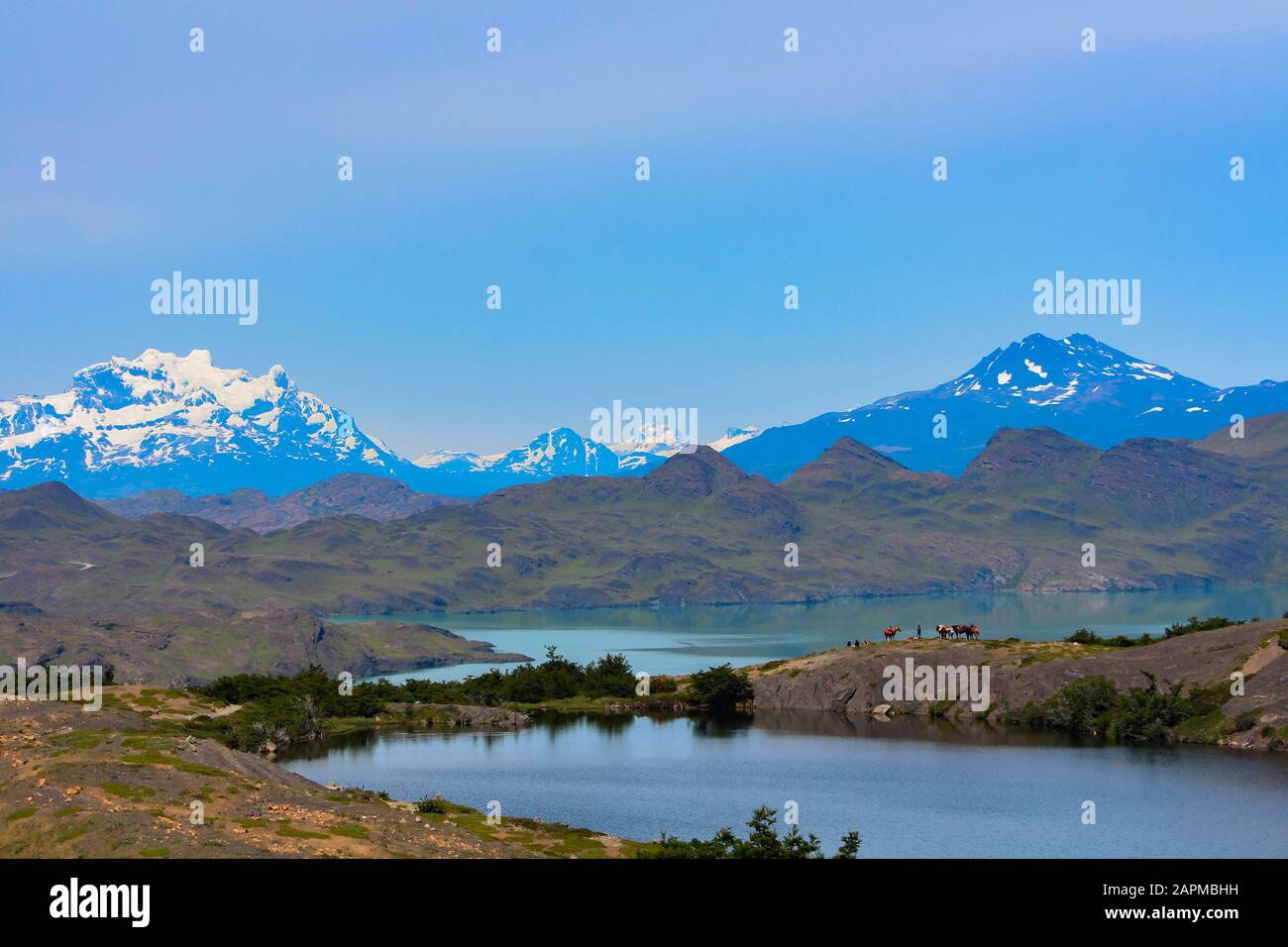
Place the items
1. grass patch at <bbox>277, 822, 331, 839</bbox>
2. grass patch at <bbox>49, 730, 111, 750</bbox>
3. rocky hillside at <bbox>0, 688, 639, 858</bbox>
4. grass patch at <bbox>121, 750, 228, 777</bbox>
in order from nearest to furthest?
rocky hillside at <bbox>0, 688, 639, 858</bbox>
grass patch at <bbox>277, 822, 331, 839</bbox>
grass patch at <bbox>121, 750, 228, 777</bbox>
grass patch at <bbox>49, 730, 111, 750</bbox>

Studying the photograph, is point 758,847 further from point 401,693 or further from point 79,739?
point 401,693

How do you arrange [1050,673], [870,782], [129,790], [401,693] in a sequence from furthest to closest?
[401,693], [1050,673], [870,782], [129,790]

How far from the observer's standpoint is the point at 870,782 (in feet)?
374

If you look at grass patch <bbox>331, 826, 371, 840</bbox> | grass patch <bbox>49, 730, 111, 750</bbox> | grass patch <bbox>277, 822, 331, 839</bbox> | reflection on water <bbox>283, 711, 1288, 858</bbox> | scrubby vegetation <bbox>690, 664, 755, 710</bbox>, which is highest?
grass patch <bbox>49, 730, 111, 750</bbox>

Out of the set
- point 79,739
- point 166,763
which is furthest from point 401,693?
point 166,763

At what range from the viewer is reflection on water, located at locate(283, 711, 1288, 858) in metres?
88.9

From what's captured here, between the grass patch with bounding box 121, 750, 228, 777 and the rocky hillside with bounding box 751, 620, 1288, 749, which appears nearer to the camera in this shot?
the grass patch with bounding box 121, 750, 228, 777

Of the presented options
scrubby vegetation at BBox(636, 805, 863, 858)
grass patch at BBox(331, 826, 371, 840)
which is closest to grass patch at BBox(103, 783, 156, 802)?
grass patch at BBox(331, 826, 371, 840)

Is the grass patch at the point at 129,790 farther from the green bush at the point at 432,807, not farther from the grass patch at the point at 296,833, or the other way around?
the green bush at the point at 432,807

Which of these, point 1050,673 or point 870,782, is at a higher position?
point 1050,673

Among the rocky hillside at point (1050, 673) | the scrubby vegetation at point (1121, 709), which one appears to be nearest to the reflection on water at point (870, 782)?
the scrubby vegetation at point (1121, 709)

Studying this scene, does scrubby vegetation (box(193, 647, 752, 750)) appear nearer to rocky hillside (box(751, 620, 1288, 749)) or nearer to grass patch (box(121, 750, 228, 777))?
rocky hillside (box(751, 620, 1288, 749))

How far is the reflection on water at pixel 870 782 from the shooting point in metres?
88.9
